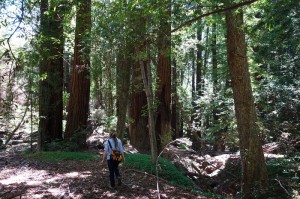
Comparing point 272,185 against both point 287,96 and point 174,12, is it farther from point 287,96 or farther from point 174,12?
point 174,12

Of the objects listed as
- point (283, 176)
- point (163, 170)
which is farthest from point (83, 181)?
point (283, 176)

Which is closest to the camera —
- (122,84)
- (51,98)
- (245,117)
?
(245,117)

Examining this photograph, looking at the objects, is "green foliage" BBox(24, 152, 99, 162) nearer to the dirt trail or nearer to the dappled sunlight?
the dirt trail

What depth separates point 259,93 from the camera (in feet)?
47.1

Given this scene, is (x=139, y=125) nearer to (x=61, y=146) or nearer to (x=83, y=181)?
(x=61, y=146)

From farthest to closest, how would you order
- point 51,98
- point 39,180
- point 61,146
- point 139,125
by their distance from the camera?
point 139,125 < point 51,98 < point 61,146 < point 39,180

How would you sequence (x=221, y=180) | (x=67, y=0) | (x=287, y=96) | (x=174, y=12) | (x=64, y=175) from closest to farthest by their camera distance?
(x=174, y=12), (x=67, y=0), (x=64, y=175), (x=221, y=180), (x=287, y=96)

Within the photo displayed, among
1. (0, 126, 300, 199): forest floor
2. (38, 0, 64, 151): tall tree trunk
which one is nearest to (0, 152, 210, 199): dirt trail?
(0, 126, 300, 199): forest floor

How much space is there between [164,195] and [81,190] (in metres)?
1.87

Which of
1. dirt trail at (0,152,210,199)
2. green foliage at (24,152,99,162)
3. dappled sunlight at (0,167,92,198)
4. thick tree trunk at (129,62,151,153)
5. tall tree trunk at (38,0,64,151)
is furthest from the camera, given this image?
thick tree trunk at (129,62,151,153)

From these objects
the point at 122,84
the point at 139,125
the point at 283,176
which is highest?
the point at 122,84

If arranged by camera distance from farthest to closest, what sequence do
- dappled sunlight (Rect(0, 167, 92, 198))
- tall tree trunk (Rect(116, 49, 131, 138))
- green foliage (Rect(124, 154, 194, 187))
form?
1. tall tree trunk (Rect(116, 49, 131, 138))
2. green foliage (Rect(124, 154, 194, 187))
3. dappled sunlight (Rect(0, 167, 92, 198))

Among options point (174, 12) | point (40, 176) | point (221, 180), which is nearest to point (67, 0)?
point (174, 12)

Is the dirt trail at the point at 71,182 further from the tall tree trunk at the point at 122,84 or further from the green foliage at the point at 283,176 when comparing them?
the green foliage at the point at 283,176
